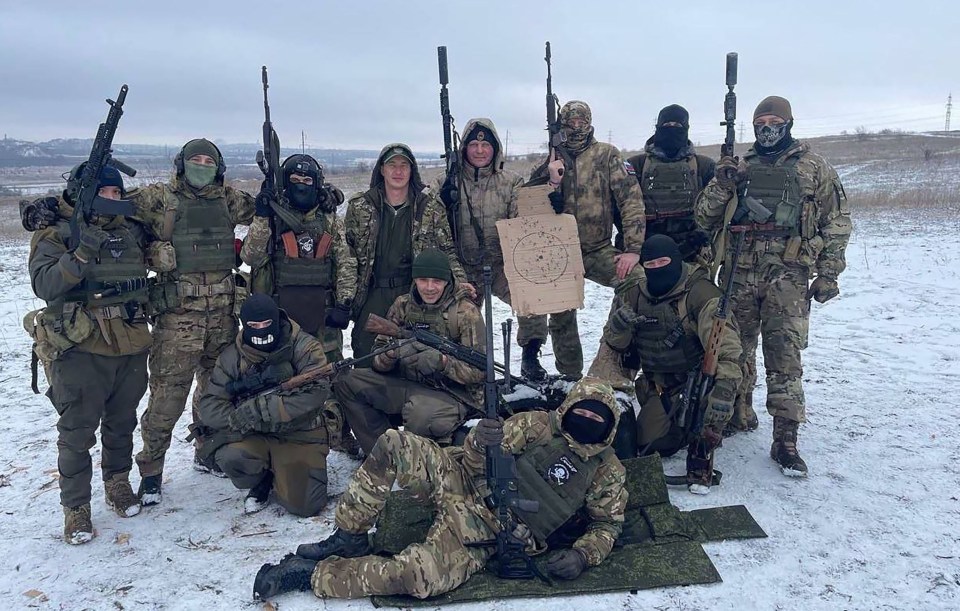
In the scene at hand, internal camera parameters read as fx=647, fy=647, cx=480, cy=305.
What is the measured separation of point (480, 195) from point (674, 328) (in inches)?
86.9

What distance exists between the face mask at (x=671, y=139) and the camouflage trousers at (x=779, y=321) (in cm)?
142

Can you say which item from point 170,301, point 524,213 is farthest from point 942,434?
point 170,301

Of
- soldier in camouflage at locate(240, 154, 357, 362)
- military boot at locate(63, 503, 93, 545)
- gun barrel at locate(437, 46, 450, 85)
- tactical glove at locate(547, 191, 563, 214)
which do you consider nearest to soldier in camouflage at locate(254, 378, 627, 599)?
military boot at locate(63, 503, 93, 545)

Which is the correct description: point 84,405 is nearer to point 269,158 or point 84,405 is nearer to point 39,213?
point 39,213

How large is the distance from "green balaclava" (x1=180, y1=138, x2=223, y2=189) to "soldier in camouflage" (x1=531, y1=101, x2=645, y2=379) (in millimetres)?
2922

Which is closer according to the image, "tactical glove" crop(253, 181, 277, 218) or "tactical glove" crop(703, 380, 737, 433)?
"tactical glove" crop(703, 380, 737, 433)

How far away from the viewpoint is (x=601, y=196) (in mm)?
6258

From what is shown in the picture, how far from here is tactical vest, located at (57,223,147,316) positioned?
4.58m

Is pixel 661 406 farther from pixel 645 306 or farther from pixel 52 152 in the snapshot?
pixel 52 152

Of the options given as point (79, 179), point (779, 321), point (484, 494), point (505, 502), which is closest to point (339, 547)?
point (484, 494)

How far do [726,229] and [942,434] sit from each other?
8.83 feet

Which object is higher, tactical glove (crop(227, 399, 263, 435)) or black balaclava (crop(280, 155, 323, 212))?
black balaclava (crop(280, 155, 323, 212))

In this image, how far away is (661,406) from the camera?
17.9 ft

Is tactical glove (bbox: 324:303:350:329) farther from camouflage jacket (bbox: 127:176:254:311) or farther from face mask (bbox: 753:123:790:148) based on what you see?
face mask (bbox: 753:123:790:148)
